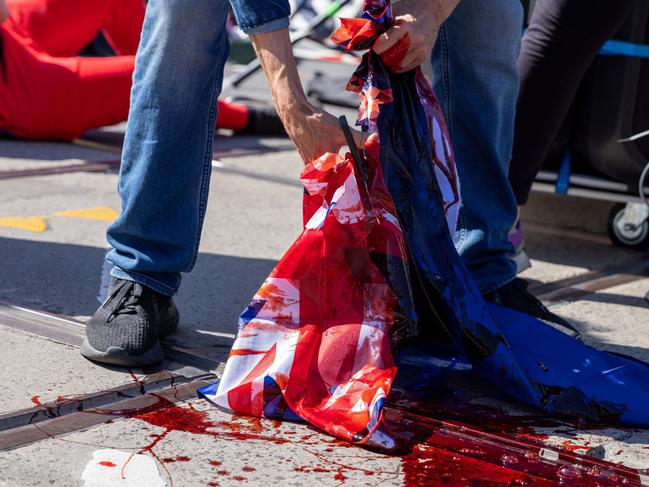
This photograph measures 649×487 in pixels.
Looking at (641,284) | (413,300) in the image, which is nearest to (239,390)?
(413,300)

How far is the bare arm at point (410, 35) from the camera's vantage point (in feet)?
6.82

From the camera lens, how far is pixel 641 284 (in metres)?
3.16

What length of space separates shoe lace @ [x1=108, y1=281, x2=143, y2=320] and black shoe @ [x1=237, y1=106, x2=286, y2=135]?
3.12m

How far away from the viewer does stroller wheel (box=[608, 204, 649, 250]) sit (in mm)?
3529

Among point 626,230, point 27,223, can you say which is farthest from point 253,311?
point 626,230

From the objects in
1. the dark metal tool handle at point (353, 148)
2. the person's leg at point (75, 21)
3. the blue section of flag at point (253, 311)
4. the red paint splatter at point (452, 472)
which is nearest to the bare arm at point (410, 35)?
the dark metal tool handle at point (353, 148)

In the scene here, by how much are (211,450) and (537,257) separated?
6.04ft

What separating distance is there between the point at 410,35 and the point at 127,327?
0.80 meters

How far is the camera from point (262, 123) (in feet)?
17.5

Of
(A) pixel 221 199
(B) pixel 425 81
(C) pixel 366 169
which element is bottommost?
(A) pixel 221 199

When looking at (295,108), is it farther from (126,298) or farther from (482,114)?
(482,114)

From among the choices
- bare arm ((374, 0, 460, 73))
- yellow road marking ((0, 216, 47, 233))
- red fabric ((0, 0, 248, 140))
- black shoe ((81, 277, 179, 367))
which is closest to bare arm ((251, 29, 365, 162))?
bare arm ((374, 0, 460, 73))

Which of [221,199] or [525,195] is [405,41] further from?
[221,199]

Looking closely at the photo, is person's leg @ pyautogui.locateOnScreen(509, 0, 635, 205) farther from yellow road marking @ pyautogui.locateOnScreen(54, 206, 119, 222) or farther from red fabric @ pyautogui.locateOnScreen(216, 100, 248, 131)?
red fabric @ pyautogui.locateOnScreen(216, 100, 248, 131)
